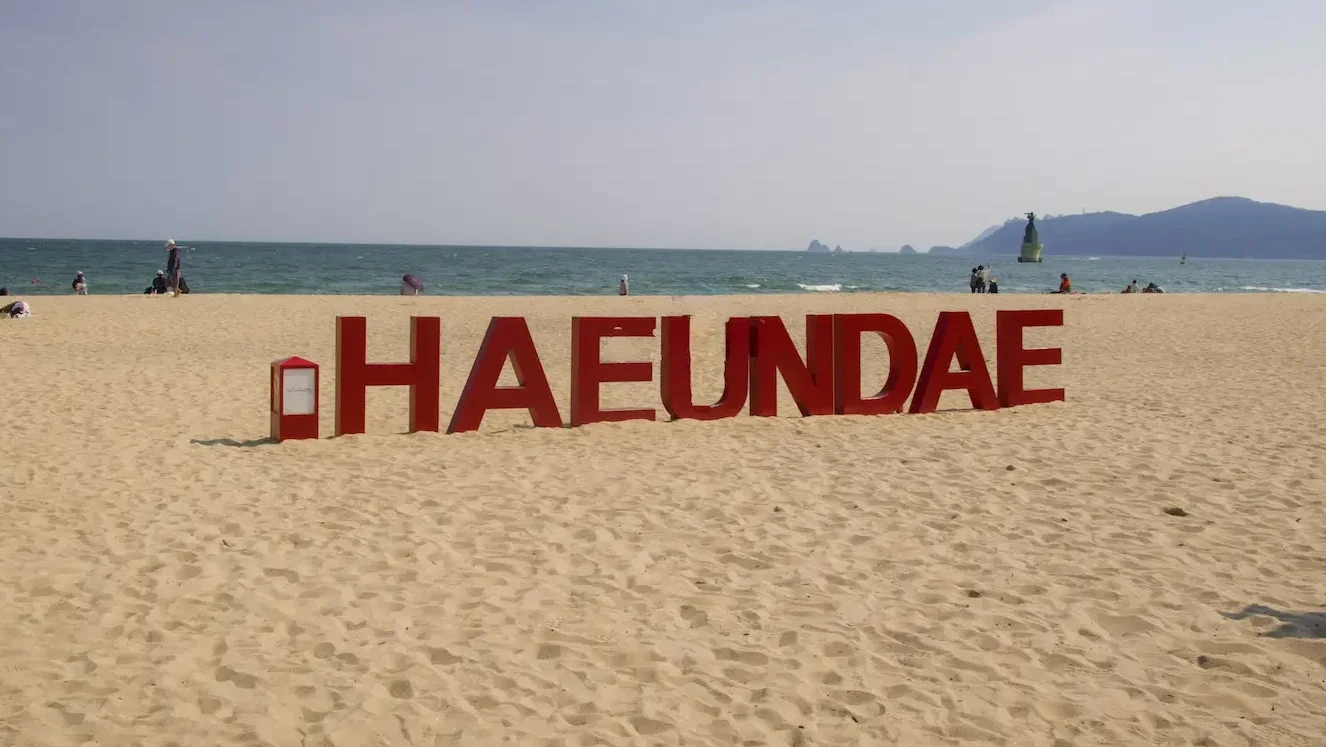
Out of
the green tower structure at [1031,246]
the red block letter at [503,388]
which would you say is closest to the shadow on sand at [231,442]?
the red block letter at [503,388]

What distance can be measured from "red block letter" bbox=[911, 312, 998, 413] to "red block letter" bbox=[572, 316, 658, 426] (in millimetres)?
3369

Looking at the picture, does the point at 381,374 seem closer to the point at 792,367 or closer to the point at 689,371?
the point at 689,371

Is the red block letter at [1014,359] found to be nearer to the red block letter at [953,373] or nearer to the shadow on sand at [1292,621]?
the red block letter at [953,373]

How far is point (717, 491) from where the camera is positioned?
769cm

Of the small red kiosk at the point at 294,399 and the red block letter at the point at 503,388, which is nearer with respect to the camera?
the small red kiosk at the point at 294,399

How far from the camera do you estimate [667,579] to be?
5.74m

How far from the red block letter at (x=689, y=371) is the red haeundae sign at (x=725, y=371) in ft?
0.04

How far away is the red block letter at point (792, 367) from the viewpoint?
1093 cm

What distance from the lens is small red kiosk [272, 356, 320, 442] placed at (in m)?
9.35

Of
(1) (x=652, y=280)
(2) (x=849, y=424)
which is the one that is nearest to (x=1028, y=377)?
(2) (x=849, y=424)

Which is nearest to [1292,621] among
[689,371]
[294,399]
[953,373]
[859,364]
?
[859,364]

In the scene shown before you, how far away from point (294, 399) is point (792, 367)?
5169mm

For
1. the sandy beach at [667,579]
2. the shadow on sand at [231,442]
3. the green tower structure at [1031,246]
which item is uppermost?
the green tower structure at [1031,246]

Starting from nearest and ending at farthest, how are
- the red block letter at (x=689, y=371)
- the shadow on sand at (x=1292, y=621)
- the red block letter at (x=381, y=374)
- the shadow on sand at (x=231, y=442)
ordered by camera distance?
1. the shadow on sand at (x=1292, y=621)
2. the shadow on sand at (x=231, y=442)
3. the red block letter at (x=381, y=374)
4. the red block letter at (x=689, y=371)
